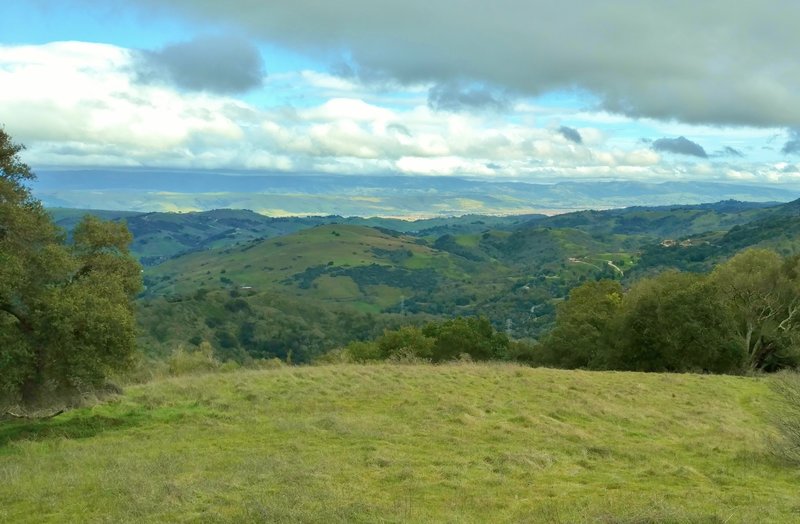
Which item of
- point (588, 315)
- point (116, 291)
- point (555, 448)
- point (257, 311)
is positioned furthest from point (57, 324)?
point (257, 311)

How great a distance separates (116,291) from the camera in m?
22.5

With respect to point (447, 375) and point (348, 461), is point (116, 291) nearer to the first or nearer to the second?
point (348, 461)

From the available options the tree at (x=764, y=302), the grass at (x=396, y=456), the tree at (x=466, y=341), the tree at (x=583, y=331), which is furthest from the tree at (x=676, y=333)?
the grass at (x=396, y=456)

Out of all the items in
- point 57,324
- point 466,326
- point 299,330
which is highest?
point 57,324

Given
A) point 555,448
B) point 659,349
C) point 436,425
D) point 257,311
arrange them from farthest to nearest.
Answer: point 257,311, point 659,349, point 436,425, point 555,448

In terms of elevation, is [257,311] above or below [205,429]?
below

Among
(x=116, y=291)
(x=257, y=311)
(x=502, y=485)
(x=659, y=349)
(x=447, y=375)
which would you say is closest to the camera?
(x=502, y=485)

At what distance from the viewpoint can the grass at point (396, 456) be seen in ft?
41.2

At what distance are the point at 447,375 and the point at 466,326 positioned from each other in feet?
103

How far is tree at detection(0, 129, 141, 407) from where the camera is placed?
65.3 ft

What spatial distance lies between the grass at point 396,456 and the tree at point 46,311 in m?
1.87

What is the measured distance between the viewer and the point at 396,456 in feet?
55.3

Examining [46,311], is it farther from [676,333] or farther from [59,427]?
[676,333]

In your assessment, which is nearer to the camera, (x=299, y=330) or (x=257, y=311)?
(x=299, y=330)
